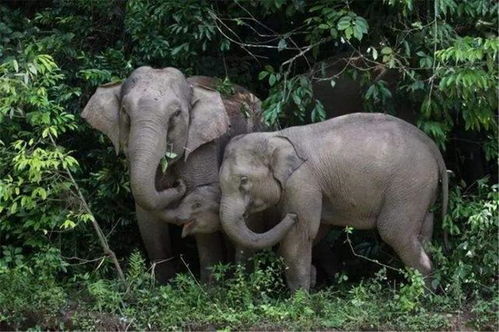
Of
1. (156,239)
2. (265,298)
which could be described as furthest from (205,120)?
(265,298)

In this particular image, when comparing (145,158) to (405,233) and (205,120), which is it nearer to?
(205,120)

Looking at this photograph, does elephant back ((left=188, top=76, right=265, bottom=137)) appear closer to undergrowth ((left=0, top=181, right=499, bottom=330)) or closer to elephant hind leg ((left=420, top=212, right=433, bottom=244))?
undergrowth ((left=0, top=181, right=499, bottom=330))

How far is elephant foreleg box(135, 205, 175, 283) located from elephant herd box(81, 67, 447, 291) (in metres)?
0.44

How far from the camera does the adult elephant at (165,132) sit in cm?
805

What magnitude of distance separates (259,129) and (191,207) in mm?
1101

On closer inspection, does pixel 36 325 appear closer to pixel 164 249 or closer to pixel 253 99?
pixel 164 249

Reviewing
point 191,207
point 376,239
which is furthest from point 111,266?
point 376,239

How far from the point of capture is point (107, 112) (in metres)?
8.52

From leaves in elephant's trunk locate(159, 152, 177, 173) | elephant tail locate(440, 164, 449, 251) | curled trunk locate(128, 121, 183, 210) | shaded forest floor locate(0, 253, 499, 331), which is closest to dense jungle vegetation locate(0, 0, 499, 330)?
shaded forest floor locate(0, 253, 499, 331)

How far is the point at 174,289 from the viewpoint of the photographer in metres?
8.55

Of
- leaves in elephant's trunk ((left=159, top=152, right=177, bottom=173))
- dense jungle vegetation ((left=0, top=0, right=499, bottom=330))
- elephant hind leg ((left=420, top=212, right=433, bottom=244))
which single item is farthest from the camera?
elephant hind leg ((left=420, top=212, right=433, bottom=244))

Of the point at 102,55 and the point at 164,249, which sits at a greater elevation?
the point at 102,55

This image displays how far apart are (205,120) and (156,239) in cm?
110

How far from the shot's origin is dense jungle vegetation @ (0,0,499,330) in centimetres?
785
